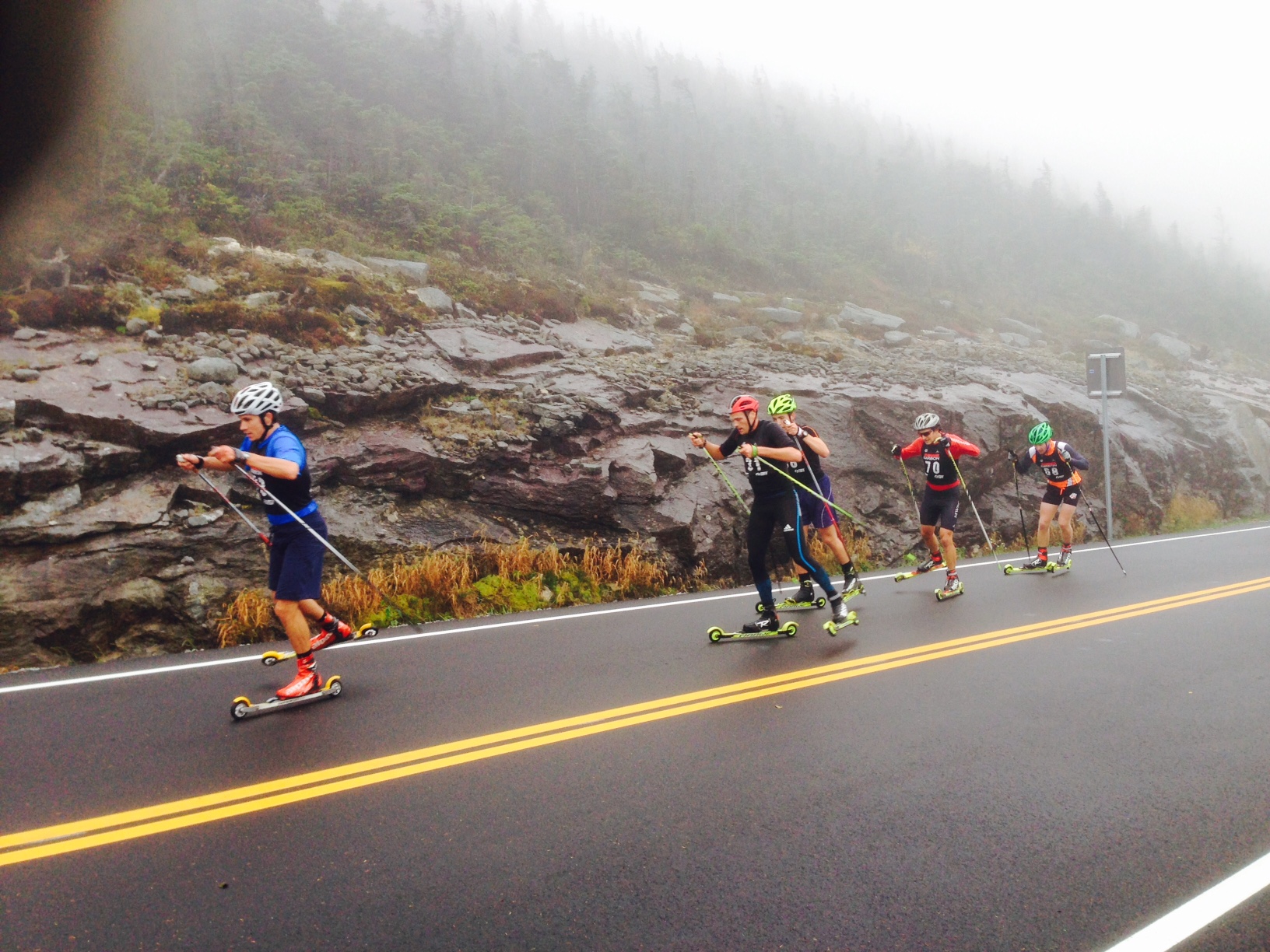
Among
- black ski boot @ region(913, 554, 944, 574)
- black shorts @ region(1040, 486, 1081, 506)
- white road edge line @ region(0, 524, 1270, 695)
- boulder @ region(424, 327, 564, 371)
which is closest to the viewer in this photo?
white road edge line @ region(0, 524, 1270, 695)

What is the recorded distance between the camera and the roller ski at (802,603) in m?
8.35

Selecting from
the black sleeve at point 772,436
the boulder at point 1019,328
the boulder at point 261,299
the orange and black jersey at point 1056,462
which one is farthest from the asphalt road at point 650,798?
the boulder at point 1019,328

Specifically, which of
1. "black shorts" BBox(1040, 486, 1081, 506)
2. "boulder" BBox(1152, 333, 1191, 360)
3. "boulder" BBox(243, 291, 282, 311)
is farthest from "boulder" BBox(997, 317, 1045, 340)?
"boulder" BBox(243, 291, 282, 311)

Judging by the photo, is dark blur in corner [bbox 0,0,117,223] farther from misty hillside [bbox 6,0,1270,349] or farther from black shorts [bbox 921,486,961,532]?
black shorts [bbox 921,486,961,532]

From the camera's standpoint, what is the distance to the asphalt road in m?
2.95

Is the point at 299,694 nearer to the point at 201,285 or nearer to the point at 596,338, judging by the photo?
the point at 201,285

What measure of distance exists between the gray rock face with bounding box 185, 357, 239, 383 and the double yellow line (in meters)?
6.99

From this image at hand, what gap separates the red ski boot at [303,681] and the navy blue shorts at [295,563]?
415mm

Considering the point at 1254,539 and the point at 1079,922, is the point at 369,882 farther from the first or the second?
the point at 1254,539

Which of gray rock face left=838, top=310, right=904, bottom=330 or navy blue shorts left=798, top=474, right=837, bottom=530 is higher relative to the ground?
gray rock face left=838, top=310, right=904, bottom=330

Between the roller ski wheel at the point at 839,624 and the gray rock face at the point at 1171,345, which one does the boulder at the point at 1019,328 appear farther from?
the roller ski wheel at the point at 839,624

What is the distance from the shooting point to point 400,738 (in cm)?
477

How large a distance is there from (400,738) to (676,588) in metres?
5.99

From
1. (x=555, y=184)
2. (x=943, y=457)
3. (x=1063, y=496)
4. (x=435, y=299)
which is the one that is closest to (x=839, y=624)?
(x=943, y=457)
